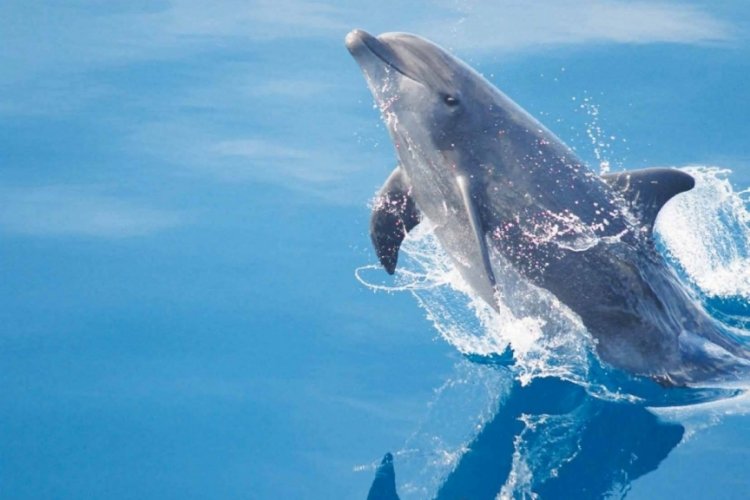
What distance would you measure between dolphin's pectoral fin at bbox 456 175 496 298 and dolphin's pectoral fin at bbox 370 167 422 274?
638 millimetres

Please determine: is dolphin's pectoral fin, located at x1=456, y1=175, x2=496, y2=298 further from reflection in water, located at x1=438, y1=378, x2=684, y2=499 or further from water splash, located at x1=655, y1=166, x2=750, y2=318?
water splash, located at x1=655, y1=166, x2=750, y2=318

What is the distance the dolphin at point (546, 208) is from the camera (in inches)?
298

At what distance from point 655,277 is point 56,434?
392 centimetres

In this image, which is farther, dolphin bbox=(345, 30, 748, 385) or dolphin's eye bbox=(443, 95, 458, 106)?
dolphin's eye bbox=(443, 95, 458, 106)

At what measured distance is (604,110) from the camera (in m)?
11.3

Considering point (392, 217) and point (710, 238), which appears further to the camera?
point (710, 238)

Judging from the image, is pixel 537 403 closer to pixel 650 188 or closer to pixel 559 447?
pixel 559 447

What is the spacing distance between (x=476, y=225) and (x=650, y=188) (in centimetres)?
124

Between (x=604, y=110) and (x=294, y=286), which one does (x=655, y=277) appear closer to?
(x=294, y=286)

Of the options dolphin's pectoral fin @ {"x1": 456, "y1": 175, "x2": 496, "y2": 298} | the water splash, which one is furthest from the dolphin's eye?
the water splash

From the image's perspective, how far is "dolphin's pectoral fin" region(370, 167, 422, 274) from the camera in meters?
8.20

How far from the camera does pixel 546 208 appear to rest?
7566 millimetres

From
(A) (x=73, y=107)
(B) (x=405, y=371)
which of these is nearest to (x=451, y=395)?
(B) (x=405, y=371)

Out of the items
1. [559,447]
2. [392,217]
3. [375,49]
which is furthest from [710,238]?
[375,49]
